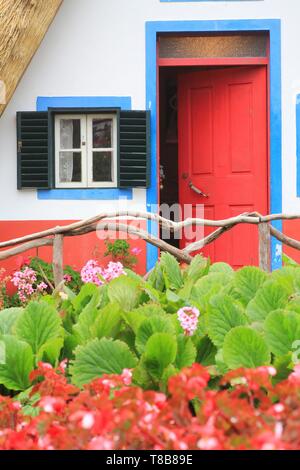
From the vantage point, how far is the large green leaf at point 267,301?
1.32 meters

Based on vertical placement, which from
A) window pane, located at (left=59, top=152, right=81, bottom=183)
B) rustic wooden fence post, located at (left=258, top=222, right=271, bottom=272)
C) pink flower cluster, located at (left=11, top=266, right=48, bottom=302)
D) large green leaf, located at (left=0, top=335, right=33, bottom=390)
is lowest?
pink flower cluster, located at (left=11, top=266, right=48, bottom=302)

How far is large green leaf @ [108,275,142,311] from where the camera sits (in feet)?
4.67

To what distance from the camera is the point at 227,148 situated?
754cm

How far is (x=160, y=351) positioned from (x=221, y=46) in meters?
6.38

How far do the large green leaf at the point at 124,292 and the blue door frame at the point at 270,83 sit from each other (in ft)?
18.5

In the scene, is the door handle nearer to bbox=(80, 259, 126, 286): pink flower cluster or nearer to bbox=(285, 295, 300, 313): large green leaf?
bbox=(80, 259, 126, 286): pink flower cluster

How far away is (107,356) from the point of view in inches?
44.4

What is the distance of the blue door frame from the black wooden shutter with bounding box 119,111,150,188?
9cm

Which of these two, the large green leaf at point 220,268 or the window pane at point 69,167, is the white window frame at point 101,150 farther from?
the large green leaf at point 220,268

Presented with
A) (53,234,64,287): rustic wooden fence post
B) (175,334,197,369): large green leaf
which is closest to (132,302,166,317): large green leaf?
(175,334,197,369): large green leaf

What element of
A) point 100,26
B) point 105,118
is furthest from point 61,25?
point 105,118

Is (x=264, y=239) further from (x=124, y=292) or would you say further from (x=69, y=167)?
(x=69, y=167)

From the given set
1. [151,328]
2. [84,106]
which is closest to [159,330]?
[151,328]

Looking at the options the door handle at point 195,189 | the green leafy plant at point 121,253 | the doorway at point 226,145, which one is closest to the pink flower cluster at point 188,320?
the green leafy plant at point 121,253
